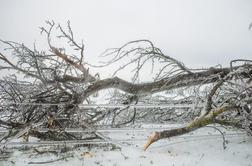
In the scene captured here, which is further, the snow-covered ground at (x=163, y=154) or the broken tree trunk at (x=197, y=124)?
the snow-covered ground at (x=163, y=154)

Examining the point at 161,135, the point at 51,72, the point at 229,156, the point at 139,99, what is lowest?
the point at 229,156

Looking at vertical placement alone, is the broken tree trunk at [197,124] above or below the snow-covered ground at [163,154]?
above

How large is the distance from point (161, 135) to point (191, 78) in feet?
9.39

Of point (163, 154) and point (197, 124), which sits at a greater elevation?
point (197, 124)

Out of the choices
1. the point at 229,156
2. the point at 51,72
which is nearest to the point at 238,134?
the point at 229,156

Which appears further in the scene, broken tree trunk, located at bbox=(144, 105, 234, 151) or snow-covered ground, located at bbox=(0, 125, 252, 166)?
snow-covered ground, located at bbox=(0, 125, 252, 166)

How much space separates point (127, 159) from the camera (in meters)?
6.47

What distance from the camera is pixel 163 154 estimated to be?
22.1 ft

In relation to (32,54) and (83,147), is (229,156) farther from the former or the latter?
(32,54)

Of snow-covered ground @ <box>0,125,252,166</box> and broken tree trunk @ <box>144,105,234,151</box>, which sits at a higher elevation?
broken tree trunk @ <box>144,105,234,151</box>

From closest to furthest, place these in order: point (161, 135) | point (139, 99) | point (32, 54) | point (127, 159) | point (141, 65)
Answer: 1. point (161, 135)
2. point (127, 159)
3. point (32, 54)
4. point (141, 65)
5. point (139, 99)

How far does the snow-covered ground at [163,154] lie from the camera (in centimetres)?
Result: 630

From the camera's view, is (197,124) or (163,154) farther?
(163,154)

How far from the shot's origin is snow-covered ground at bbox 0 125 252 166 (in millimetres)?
6305
